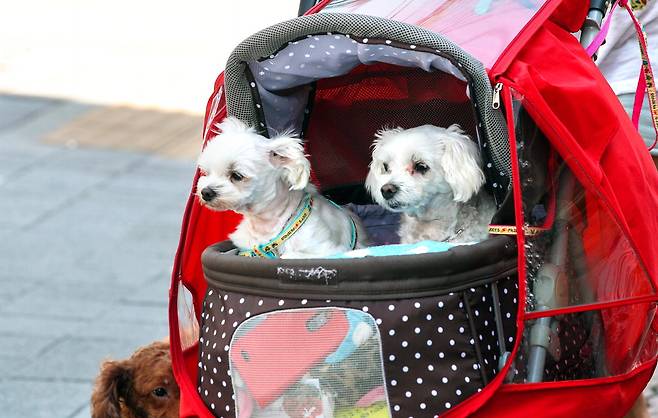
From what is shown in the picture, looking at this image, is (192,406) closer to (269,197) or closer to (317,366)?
(317,366)

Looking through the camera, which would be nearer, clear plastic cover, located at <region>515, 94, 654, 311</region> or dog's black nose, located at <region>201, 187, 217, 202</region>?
clear plastic cover, located at <region>515, 94, 654, 311</region>

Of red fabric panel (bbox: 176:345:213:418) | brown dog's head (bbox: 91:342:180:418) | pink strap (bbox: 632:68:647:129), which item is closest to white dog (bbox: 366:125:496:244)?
pink strap (bbox: 632:68:647:129)

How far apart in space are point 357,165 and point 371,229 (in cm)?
24

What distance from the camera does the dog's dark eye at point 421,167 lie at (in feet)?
10.9

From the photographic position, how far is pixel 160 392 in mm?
4012

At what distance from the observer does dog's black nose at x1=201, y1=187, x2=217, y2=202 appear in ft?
10.8

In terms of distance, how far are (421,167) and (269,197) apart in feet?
1.61

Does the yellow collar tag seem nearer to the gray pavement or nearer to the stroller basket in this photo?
the stroller basket

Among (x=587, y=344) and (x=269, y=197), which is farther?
(x=269, y=197)

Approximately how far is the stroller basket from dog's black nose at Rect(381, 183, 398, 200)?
0.52 metres

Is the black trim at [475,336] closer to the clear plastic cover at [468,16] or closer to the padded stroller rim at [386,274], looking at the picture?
the padded stroller rim at [386,274]

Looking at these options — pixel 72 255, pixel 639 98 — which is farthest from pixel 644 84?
pixel 72 255

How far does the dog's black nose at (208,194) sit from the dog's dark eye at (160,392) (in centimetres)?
101

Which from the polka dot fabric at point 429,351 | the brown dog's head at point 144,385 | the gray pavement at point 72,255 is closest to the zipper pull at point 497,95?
the polka dot fabric at point 429,351
